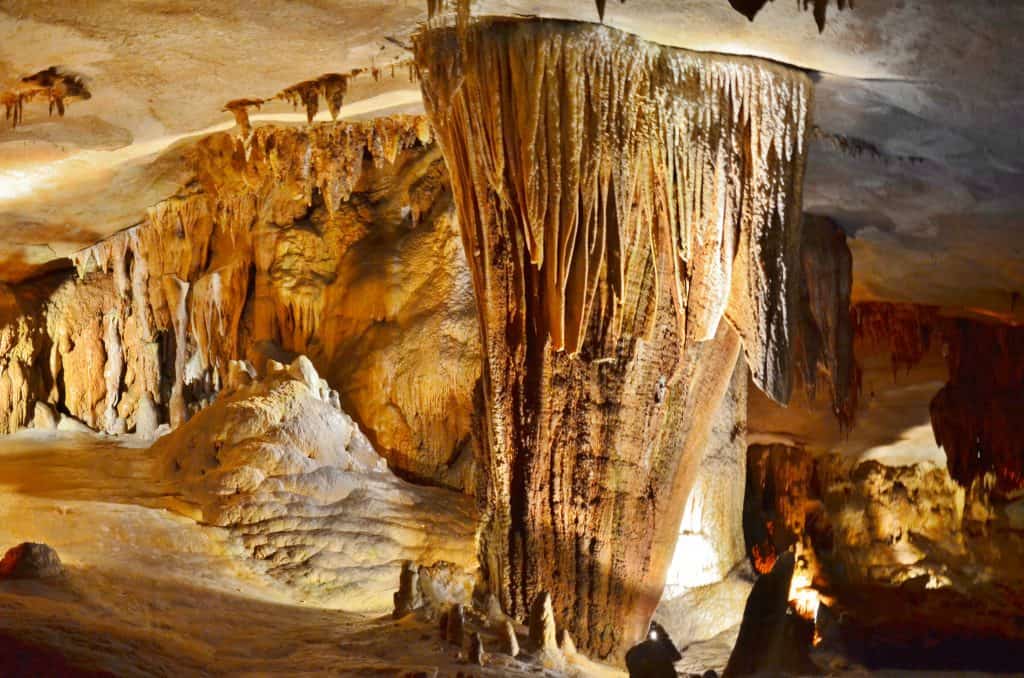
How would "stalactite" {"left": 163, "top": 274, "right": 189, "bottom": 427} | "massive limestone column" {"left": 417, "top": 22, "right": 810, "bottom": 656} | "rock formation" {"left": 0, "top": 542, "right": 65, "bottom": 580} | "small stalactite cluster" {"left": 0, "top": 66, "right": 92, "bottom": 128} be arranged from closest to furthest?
"rock formation" {"left": 0, "top": 542, "right": 65, "bottom": 580}
"massive limestone column" {"left": 417, "top": 22, "right": 810, "bottom": 656}
"small stalactite cluster" {"left": 0, "top": 66, "right": 92, "bottom": 128}
"stalactite" {"left": 163, "top": 274, "right": 189, "bottom": 427}

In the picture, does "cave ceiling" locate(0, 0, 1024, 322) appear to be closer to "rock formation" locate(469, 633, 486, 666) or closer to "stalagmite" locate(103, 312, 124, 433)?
"rock formation" locate(469, 633, 486, 666)

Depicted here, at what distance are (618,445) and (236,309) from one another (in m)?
5.97

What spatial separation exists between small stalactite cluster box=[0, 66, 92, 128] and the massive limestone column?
1.83 meters

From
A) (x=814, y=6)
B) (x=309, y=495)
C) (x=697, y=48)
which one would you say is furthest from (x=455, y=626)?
(x=814, y=6)

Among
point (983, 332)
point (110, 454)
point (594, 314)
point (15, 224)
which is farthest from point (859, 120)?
point (15, 224)

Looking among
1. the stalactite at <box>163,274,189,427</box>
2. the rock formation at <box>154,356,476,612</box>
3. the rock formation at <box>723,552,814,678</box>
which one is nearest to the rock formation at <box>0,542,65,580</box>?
the rock formation at <box>154,356,476,612</box>

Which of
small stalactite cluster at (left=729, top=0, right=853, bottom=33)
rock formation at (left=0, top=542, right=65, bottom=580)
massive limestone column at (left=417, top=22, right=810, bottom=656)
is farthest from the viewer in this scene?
massive limestone column at (left=417, top=22, right=810, bottom=656)

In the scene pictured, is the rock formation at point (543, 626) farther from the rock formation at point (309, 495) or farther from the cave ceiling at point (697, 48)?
the cave ceiling at point (697, 48)

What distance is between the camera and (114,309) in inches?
500

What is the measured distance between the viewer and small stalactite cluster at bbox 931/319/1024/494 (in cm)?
1130

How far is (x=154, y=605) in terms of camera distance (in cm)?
633

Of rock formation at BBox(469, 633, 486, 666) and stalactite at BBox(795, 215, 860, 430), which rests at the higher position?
stalactite at BBox(795, 215, 860, 430)

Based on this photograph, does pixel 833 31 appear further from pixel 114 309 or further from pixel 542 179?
pixel 114 309

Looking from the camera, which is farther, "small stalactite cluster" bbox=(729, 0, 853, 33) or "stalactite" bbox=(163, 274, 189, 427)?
"stalactite" bbox=(163, 274, 189, 427)
